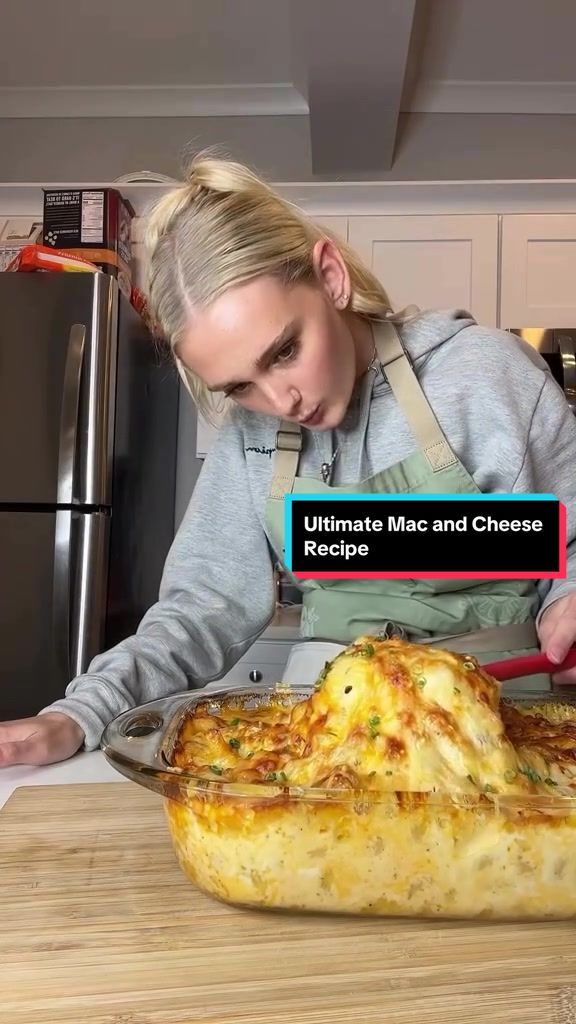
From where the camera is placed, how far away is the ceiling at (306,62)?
230cm

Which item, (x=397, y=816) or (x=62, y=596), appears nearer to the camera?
(x=397, y=816)

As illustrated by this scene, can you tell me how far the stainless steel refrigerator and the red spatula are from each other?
1448 mm

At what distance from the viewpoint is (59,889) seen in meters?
0.51

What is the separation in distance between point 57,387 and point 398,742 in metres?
1.71

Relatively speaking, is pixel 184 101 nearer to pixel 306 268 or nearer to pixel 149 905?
pixel 306 268

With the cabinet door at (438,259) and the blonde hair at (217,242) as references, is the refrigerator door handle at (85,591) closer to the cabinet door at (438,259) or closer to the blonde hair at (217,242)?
the blonde hair at (217,242)

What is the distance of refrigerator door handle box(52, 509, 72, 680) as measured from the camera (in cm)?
194

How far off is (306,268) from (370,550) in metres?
0.53

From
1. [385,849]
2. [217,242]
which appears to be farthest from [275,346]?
[385,849]

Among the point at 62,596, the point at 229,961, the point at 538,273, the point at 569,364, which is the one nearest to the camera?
the point at 229,961

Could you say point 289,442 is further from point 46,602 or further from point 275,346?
point 46,602

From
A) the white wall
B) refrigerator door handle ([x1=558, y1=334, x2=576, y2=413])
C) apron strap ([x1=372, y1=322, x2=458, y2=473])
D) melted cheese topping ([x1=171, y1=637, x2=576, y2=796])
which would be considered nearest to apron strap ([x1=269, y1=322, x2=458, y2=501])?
apron strap ([x1=372, y1=322, x2=458, y2=473])

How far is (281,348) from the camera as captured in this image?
87cm

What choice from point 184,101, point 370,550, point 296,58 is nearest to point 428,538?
point 370,550
